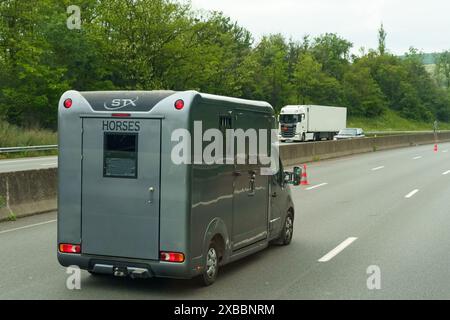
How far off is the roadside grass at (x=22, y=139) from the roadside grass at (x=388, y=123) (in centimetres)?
7042

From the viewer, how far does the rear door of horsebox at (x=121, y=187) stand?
296 inches

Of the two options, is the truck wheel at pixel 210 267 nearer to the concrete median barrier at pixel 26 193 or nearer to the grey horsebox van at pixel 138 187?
the grey horsebox van at pixel 138 187

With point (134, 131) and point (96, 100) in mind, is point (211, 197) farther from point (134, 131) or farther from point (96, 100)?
point (96, 100)

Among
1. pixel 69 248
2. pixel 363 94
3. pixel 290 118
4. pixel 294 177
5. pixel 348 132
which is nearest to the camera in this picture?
pixel 69 248

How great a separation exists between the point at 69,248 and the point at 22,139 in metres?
32.1

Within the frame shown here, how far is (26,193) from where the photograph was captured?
48.2ft

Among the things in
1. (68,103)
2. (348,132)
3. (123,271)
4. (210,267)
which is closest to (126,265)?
(123,271)

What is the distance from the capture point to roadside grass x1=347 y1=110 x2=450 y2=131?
108125 millimetres

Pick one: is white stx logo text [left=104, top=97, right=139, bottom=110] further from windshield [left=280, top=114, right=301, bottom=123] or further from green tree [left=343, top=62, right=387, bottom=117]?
green tree [left=343, top=62, right=387, bottom=117]

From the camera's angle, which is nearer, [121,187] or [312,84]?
[121,187]

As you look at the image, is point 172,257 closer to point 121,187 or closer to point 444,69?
point 121,187

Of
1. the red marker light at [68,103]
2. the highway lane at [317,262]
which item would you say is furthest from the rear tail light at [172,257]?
the red marker light at [68,103]

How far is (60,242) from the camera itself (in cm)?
795

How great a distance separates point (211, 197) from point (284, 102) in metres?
88.9
